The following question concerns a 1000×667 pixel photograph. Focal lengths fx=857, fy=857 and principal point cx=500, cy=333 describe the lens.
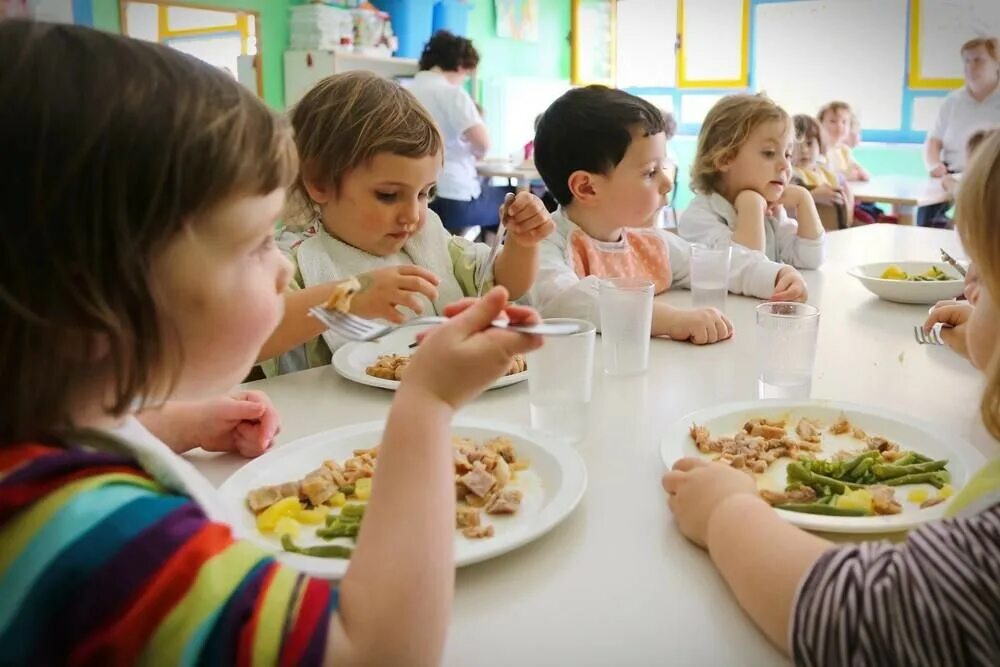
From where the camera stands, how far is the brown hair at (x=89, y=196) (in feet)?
1.69

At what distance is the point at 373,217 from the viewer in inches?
65.1

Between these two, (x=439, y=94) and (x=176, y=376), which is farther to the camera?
(x=439, y=94)

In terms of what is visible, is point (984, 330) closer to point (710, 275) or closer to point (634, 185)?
point (710, 275)

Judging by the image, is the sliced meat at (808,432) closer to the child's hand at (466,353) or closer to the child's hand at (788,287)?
the child's hand at (466,353)

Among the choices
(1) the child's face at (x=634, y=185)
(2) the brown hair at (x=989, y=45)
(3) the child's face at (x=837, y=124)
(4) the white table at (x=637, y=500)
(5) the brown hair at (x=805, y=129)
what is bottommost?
(4) the white table at (x=637, y=500)

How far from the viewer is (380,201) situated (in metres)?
1.64

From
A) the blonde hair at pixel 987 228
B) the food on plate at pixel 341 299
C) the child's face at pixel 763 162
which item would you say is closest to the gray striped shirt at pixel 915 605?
the blonde hair at pixel 987 228

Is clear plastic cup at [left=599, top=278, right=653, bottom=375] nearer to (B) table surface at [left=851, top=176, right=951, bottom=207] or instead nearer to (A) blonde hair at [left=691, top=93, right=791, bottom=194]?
(A) blonde hair at [left=691, top=93, right=791, bottom=194]

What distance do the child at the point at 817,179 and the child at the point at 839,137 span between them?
1.03m

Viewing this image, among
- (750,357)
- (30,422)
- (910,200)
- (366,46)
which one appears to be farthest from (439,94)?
(30,422)

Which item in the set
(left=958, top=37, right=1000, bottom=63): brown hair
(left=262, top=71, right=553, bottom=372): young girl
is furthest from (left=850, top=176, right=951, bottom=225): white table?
(left=262, top=71, right=553, bottom=372): young girl

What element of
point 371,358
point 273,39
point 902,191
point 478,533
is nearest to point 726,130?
point 371,358

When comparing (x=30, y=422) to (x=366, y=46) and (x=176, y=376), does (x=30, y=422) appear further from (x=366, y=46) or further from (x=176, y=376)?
(x=366, y=46)

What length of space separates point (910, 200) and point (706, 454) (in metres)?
4.34
